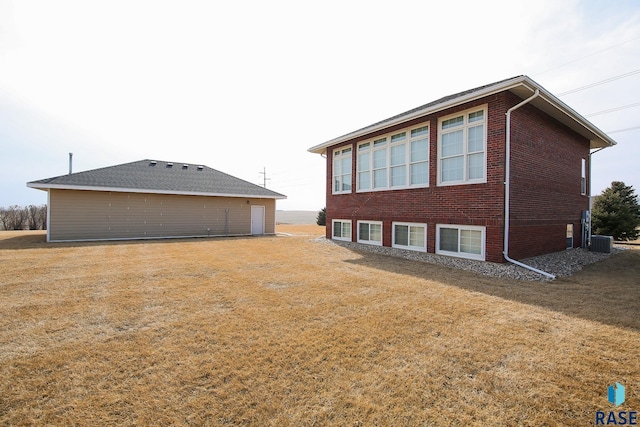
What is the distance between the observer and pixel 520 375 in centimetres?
269

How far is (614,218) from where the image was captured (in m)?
16.2

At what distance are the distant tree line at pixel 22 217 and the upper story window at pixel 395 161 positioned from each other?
1019 inches

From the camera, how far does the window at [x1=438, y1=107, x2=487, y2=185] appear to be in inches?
340

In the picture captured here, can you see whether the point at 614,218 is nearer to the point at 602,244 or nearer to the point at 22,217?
the point at 602,244

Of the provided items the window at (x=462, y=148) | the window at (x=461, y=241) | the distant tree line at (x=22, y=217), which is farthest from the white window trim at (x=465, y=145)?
the distant tree line at (x=22, y=217)

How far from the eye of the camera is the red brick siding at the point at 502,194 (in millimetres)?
8180

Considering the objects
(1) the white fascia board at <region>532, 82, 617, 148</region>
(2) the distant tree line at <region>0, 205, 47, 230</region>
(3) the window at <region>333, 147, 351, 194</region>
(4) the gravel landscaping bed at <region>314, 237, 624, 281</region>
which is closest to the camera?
(4) the gravel landscaping bed at <region>314, 237, 624, 281</region>

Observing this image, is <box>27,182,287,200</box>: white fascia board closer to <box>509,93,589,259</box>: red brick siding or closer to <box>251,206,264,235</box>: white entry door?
<box>251,206,264,235</box>: white entry door

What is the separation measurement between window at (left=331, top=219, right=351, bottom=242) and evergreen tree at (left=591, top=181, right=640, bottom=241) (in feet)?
50.7

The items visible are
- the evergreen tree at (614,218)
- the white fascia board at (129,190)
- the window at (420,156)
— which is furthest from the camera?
the evergreen tree at (614,218)

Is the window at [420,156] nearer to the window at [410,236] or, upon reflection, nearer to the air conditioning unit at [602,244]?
the window at [410,236]

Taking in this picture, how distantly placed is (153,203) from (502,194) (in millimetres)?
17158

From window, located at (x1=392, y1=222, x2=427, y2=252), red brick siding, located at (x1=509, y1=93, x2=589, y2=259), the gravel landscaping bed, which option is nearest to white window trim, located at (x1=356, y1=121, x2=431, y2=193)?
window, located at (x1=392, y1=222, x2=427, y2=252)

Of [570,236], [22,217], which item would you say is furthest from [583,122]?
[22,217]
